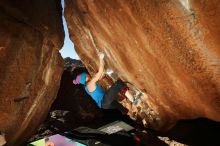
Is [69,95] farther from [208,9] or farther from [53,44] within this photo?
[208,9]

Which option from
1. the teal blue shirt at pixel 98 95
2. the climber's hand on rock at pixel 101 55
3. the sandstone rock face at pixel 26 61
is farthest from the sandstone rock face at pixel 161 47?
the sandstone rock face at pixel 26 61

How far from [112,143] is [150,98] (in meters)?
1.45

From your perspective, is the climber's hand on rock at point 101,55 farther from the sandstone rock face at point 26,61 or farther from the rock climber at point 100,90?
the sandstone rock face at point 26,61

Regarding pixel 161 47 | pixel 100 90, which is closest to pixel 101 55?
pixel 100 90

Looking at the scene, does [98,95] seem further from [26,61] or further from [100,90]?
[26,61]

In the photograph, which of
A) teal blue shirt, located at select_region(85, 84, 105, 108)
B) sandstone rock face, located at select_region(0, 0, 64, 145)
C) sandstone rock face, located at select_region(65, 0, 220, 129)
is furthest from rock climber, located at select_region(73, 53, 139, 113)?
sandstone rock face, located at select_region(0, 0, 64, 145)

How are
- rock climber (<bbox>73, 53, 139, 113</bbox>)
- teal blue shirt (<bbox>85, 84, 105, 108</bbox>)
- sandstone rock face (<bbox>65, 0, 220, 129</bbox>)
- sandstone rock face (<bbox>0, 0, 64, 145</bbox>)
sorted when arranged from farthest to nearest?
teal blue shirt (<bbox>85, 84, 105, 108</bbox>)
rock climber (<bbox>73, 53, 139, 113</bbox>)
sandstone rock face (<bbox>0, 0, 64, 145</bbox>)
sandstone rock face (<bbox>65, 0, 220, 129</bbox>)

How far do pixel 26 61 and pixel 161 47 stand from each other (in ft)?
7.71

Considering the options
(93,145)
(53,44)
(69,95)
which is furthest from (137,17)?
(69,95)

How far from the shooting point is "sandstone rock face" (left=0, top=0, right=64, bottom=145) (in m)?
4.22

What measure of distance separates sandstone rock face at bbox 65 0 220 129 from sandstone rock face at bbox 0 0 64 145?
0.74m

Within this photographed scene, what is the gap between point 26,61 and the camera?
15.0ft

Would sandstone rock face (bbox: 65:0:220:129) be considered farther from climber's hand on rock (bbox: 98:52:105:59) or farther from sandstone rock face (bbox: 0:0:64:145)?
sandstone rock face (bbox: 0:0:64:145)

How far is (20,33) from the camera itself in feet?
14.2
